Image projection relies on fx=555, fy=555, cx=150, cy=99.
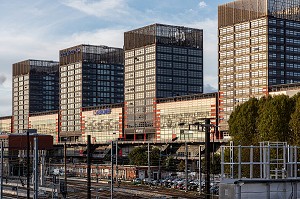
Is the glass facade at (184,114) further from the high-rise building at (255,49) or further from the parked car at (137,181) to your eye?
the parked car at (137,181)

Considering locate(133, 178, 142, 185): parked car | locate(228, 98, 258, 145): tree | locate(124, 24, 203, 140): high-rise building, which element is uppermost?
locate(124, 24, 203, 140): high-rise building

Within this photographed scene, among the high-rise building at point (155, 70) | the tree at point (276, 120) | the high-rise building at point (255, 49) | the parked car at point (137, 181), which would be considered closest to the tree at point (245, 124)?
the tree at point (276, 120)

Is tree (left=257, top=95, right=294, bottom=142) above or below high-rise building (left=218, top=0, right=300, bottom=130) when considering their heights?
below

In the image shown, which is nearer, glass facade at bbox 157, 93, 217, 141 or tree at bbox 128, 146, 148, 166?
tree at bbox 128, 146, 148, 166

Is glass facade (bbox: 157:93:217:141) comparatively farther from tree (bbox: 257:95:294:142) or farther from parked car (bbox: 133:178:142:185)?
tree (bbox: 257:95:294:142)

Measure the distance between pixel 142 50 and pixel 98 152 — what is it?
39.8 m

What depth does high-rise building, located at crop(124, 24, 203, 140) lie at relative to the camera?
599 ft

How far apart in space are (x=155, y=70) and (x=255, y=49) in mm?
46565

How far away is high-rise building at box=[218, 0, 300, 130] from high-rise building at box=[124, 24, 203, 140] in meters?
33.5

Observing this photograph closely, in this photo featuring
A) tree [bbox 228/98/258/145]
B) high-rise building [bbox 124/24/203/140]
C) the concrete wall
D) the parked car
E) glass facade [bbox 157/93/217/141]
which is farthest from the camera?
high-rise building [bbox 124/24/203/140]

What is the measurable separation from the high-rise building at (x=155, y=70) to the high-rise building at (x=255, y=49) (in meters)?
33.5

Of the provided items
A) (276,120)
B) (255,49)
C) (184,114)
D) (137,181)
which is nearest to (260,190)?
(276,120)

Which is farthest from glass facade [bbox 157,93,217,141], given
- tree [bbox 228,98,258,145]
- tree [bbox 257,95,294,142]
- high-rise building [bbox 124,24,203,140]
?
tree [bbox 257,95,294,142]

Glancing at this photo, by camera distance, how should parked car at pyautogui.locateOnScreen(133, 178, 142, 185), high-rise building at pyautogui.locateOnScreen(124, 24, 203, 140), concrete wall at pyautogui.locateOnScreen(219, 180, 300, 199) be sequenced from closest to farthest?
concrete wall at pyautogui.locateOnScreen(219, 180, 300, 199), parked car at pyautogui.locateOnScreen(133, 178, 142, 185), high-rise building at pyautogui.locateOnScreen(124, 24, 203, 140)
